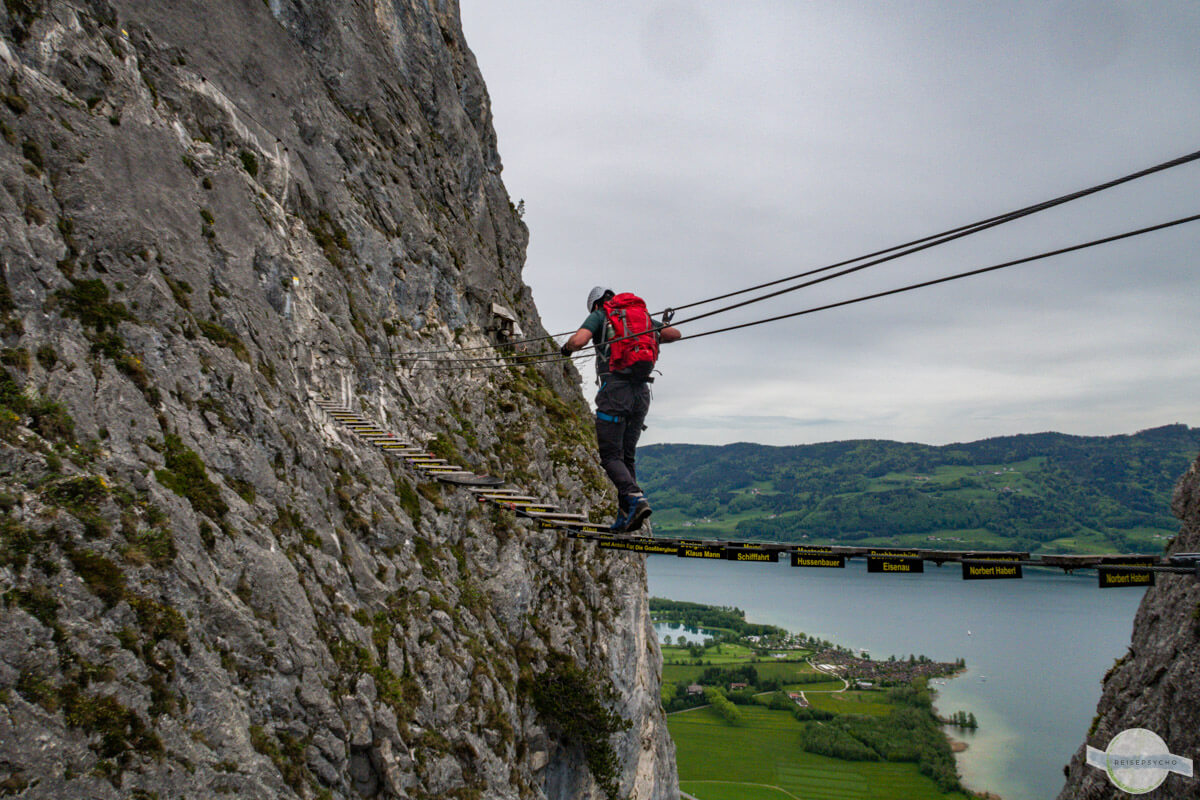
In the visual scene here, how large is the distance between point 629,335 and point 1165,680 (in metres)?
14.2

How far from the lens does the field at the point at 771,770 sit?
70312 mm

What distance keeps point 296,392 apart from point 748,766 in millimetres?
82507

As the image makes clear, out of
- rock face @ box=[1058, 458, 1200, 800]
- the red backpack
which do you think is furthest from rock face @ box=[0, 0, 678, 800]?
rock face @ box=[1058, 458, 1200, 800]

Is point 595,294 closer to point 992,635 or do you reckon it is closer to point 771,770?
point 771,770

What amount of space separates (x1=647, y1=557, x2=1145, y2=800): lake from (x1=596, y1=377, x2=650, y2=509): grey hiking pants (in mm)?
3463

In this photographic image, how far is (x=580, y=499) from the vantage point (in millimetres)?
22906

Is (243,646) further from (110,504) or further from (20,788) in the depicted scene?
(20,788)

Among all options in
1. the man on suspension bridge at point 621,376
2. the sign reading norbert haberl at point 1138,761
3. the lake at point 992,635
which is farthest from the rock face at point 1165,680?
the man on suspension bridge at point 621,376

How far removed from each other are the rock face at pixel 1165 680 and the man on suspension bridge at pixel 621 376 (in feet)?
39.9

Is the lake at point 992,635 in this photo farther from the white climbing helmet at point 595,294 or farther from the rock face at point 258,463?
the rock face at point 258,463

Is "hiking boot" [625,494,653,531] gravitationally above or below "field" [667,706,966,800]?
above

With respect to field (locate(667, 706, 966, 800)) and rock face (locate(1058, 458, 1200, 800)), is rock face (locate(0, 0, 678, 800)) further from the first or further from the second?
field (locate(667, 706, 966, 800))

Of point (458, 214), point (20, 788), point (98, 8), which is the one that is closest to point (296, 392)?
point (98, 8)

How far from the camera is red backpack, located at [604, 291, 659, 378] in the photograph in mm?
9406
